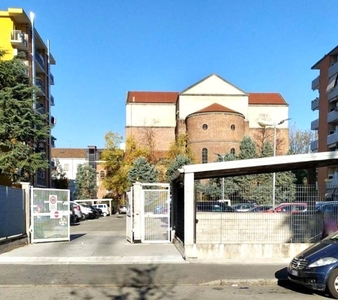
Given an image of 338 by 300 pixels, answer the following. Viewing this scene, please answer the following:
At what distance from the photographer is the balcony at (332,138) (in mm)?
50344

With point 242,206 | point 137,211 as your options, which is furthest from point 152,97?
point 242,206

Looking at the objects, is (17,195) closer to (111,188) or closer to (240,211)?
(240,211)

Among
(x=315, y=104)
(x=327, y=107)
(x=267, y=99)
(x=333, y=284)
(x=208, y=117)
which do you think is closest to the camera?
(x=333, y=284)

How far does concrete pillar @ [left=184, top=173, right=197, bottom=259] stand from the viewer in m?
12.1

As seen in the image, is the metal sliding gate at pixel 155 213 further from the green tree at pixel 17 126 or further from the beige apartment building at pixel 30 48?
the beige apartment building at pixel 30 48

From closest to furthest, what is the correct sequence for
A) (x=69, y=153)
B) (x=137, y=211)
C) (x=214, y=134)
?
(x=137, y=211) < (x=214, y=134) < (x=69, y=153)

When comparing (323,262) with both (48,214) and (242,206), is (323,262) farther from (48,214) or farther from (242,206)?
(48,214)

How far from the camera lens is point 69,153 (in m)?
120

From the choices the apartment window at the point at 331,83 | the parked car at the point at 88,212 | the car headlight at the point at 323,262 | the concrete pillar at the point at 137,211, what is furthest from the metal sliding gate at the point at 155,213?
the apartment window at the point at 331,83

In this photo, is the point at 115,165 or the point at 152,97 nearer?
the point at 115,165

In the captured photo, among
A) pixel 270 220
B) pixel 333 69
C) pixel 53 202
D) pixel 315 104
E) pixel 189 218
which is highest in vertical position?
pixel 333 69

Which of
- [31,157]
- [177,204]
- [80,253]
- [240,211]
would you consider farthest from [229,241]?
[31,157]

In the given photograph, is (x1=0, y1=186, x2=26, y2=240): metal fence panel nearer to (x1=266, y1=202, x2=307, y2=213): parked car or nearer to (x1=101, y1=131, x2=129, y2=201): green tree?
(x1=266, y1=202, x2=307, y2=213): parked car

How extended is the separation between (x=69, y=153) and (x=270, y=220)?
111796mm
